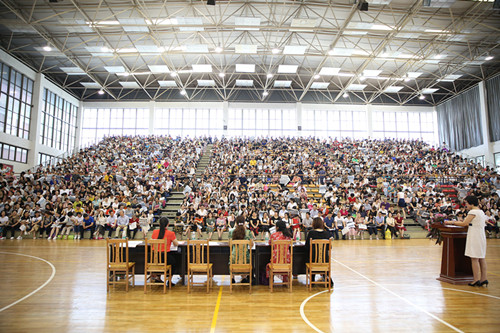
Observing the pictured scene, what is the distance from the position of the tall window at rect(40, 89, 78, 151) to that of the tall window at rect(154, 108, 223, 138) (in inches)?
271

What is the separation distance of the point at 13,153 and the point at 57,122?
5284 mm

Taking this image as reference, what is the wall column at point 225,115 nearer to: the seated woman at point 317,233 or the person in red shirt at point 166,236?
the person in red shirt at point 166,236

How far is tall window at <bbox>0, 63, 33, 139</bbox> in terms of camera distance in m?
18.4

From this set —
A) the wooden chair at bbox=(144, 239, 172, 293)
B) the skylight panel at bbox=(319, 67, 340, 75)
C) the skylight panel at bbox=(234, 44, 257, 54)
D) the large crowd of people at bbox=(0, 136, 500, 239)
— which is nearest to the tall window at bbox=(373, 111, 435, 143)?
the large crowd of people at bbox=(0, 136, 500, 239)

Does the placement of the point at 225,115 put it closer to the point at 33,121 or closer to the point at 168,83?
the point at 168,83

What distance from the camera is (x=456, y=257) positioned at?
5719mm

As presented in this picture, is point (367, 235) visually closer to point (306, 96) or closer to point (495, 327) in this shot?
point (495, 327)

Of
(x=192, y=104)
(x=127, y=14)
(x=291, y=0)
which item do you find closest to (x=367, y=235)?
(x=291, y=0)

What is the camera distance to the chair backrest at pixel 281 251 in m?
5.38

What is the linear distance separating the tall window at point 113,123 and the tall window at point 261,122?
7.63 meters

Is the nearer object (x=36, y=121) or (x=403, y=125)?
(x=36, y=121)

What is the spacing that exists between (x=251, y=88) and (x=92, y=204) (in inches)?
645

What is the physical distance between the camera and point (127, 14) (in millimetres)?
16375

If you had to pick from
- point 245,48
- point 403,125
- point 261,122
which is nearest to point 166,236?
point 245,48
